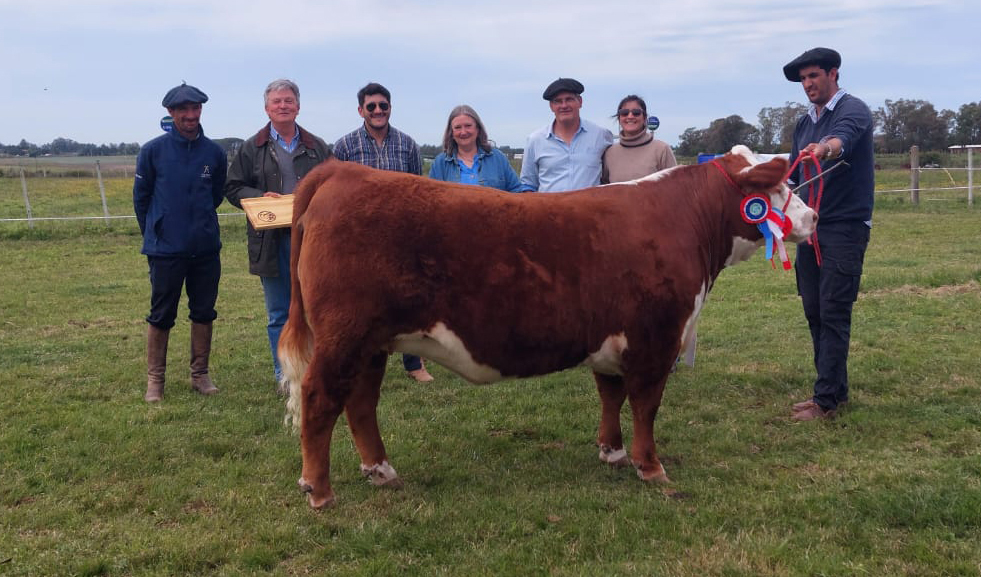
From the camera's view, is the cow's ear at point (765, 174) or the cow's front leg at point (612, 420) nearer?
the cow's ear at point (765, 174)

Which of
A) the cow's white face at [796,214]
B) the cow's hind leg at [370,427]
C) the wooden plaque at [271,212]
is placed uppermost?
the wooden plaque at [271,212]

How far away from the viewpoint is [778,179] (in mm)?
4344

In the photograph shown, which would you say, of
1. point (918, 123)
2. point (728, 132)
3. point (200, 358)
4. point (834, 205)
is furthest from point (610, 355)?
point (918, 123)

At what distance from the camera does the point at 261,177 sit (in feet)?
19.0

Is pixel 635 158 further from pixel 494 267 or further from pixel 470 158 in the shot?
pixel 494 267

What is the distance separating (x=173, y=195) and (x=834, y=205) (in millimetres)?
4758

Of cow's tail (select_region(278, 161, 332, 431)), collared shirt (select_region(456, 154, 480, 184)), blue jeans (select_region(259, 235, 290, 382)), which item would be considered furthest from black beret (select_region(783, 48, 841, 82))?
blue jeans (select_region(259, 235, 290, 382))

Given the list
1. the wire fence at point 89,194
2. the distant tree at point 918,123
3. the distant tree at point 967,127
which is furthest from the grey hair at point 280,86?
the distant tree at point 967,127

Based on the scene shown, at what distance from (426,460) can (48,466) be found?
2.23m

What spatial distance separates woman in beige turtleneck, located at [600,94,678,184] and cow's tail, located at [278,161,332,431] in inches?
103

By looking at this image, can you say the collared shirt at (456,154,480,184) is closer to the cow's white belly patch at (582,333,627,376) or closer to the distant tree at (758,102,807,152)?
the cow's white belly patch at (582,333,627,376)

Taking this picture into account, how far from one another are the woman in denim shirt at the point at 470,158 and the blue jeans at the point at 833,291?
224 cm

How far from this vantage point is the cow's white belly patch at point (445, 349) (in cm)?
382

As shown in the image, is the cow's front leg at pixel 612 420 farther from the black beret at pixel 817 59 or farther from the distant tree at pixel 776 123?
the distant tree at pixel 776 123
